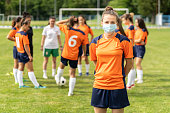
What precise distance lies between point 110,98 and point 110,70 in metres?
0.37

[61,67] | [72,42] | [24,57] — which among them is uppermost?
[72,42]

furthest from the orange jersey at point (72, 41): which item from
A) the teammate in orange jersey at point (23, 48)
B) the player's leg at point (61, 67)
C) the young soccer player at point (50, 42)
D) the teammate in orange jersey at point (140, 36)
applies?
the young soccer player at point (50, 42)

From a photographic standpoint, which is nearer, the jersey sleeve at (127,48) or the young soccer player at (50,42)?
the jersey sleeve at (127,48)

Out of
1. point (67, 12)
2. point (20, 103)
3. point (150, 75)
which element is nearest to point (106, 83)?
point (20, 103)

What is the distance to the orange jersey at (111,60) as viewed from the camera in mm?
3828

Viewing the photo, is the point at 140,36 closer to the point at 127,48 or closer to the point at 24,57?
the point at 24,57

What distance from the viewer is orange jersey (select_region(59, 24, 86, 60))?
7.50m

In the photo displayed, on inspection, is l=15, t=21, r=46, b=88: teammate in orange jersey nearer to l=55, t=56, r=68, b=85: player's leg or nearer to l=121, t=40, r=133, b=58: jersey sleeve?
l=55, t=56, r=68, b=85: player's leg

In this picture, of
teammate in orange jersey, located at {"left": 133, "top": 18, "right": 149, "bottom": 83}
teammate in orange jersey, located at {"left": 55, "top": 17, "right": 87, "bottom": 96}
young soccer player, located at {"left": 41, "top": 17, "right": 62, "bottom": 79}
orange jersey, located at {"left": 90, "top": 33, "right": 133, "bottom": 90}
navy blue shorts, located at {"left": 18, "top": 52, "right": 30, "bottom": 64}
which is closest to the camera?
orange jersey, located at {"left": 90, "top": 33, "right": 133, "bottom": 90}

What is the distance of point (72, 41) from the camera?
754 centimetres

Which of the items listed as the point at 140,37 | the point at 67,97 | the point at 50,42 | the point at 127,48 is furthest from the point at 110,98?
the point at 50,42

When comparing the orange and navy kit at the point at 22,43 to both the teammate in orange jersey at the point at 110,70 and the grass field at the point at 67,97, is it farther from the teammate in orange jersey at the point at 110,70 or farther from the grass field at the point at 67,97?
the teammate in orange jersey at the point at 110,70

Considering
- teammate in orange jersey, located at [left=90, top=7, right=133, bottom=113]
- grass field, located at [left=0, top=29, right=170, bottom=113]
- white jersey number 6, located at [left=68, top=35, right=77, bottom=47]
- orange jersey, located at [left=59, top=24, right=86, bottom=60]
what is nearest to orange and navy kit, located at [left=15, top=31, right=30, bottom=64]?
grass field, located at [left=0, top=29, right=170, bottom=113]

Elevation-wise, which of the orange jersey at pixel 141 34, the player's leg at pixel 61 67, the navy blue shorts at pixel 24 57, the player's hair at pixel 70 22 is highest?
the player's hair at pixel 70 22
